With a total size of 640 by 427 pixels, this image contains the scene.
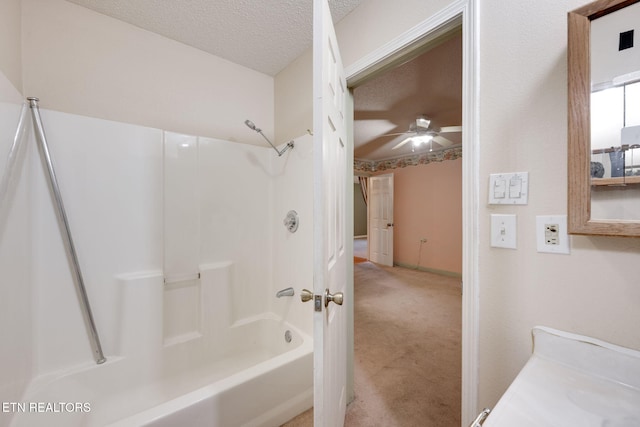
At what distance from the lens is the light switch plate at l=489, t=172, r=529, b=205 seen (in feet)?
2.62

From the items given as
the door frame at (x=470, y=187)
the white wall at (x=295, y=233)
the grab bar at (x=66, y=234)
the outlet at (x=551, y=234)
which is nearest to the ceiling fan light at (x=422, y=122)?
the white wall at (x=295, y=233)

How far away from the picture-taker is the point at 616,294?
653 mm

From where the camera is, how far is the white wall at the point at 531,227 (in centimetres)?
67

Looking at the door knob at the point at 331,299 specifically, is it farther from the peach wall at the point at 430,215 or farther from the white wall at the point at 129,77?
the peach wall at the point at 430,215

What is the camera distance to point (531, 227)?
79 centimetres

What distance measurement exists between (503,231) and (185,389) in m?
1.95

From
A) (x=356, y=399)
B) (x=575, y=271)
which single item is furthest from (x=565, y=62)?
(x=356, y=399)

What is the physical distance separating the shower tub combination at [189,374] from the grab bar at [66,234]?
0.41 ft

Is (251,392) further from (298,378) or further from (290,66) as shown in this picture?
(290,66)

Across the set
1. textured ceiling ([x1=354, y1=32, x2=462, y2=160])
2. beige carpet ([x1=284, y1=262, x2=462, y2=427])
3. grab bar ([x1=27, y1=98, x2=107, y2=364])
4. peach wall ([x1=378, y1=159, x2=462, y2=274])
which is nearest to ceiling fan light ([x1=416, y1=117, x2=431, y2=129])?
textured ceiling ([x1=354, y1=32, x2=462, y2=160])

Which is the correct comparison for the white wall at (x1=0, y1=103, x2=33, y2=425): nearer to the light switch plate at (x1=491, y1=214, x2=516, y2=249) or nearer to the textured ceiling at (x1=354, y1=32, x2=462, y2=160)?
the light switch plate at (x1=491, y1=214, x2=516, y2=249)

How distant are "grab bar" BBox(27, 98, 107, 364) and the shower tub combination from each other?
126 millimetres

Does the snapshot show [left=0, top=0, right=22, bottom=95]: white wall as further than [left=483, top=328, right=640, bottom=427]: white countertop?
Yes

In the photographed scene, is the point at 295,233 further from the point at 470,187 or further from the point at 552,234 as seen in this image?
the point at 552,234
